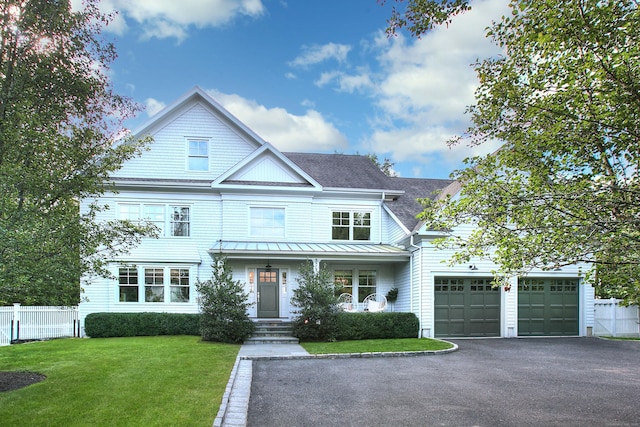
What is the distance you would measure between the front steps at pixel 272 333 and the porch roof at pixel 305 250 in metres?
2.44

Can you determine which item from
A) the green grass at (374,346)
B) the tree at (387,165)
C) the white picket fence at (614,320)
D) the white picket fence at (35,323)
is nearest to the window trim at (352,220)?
the green grass at (374,346)

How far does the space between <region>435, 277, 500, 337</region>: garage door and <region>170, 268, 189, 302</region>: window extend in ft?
31.8

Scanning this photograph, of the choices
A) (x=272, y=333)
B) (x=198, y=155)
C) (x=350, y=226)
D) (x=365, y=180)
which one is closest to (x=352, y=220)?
(x=350, y=226)

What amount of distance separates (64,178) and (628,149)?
807cm

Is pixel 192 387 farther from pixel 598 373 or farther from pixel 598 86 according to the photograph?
pixel 598 373

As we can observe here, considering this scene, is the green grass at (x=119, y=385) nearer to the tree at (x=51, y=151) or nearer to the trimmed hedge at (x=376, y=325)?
the tree at (x=51, y=151)

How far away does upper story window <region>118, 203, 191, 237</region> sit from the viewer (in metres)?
16.3

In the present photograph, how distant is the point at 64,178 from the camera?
6922mm

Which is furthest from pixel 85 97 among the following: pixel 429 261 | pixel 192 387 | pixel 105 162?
pixel 429 261

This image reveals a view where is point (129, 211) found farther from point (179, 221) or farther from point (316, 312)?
point (316, 312)

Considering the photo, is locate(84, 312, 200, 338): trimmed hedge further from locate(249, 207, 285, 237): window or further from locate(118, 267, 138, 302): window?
locate(249, 207, 285, 237): window

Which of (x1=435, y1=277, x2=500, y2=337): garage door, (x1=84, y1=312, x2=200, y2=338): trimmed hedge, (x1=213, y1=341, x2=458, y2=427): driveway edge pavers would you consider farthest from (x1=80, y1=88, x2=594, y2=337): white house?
(x1=213, y1=341, x2=458, y2=427): driveway edge pavers

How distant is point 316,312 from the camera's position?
13.4 meters

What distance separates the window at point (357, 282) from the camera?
17.1m
